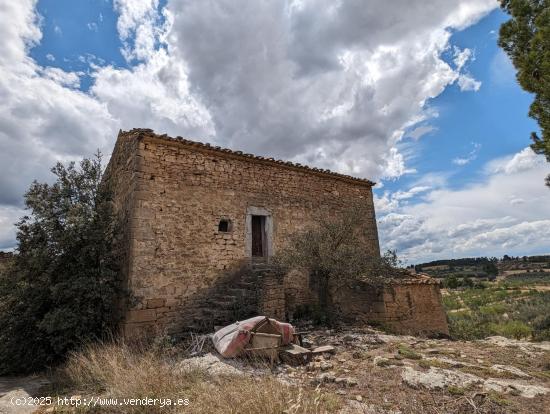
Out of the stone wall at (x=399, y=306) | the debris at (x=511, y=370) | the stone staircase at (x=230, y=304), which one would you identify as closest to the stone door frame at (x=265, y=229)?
the stone staircase at (x=230, y=304)

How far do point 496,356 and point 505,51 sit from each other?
6.54 m

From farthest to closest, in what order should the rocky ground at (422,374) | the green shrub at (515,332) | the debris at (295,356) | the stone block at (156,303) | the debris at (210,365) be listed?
1. the green shrub at (515,332)
2. the stone block at (156,303)
3. the debris at (295,356)
4. the debris at (210,365)
5. the rocky ground at (422,374)

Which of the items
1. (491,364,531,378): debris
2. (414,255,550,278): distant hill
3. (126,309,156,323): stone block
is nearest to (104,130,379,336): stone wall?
(126,309,156,323): stone block

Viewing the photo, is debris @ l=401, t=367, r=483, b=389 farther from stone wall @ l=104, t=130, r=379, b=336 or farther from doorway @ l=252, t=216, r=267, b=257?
doorway @ l=252, t=216, r=267, b=257

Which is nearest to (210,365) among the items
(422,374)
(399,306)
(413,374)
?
(413,374)

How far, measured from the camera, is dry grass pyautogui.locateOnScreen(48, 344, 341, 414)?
3534 millimetres

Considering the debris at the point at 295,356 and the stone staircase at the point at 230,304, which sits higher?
the stone staircase at the point at 230,304

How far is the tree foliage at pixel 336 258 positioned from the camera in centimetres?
857

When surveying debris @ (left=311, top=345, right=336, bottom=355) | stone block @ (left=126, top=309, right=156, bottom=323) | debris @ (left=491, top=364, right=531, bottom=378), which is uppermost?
stone block @ (left=126, top=309, right=156, bottom=323)

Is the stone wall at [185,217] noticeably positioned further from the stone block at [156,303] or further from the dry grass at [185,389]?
the dry grass at [185,389]

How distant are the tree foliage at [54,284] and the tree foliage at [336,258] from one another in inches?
195

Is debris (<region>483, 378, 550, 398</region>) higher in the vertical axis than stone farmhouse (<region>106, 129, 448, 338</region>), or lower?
lower

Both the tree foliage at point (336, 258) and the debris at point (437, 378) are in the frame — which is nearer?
the debris at point (437, 378)

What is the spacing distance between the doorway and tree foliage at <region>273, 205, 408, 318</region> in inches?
43.5
